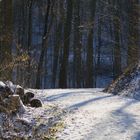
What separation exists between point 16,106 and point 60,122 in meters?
1.01

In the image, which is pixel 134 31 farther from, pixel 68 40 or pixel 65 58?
pixel 65 58

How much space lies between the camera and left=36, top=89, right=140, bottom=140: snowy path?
8887 mm

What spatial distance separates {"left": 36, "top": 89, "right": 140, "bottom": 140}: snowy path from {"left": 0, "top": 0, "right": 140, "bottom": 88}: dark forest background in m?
1.69

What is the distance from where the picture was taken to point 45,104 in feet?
38.0

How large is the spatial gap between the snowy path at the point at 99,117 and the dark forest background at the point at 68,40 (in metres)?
1.69

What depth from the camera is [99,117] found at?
395 inches

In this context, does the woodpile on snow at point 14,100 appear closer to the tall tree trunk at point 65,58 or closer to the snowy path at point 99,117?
the snowy path at point 99,117

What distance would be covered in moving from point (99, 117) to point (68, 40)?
15189 millimetres

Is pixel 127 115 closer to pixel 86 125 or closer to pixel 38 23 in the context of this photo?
pixel 86 125

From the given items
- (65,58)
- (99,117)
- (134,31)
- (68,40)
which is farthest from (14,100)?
(134,31)

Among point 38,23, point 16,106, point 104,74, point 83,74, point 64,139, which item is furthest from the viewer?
point 38,23

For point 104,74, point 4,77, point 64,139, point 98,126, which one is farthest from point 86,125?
point 104,74

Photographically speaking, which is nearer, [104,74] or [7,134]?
[7,134]

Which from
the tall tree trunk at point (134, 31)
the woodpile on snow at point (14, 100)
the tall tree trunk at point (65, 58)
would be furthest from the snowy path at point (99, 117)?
the tall tree trunk at point (65, 58)
